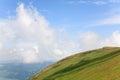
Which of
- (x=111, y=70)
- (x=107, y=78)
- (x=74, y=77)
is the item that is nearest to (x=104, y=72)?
(x=111, y=70)

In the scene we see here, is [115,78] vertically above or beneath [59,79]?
beneath

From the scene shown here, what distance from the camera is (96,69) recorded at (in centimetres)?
10988

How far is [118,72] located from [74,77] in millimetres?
28277

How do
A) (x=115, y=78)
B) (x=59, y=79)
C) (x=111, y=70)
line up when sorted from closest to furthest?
(x=115, y=78) < (x=111, y=70) < (x=59, y=79)

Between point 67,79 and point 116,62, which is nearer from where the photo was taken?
point 116,62

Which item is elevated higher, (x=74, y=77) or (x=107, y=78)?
(x=74, y=77)

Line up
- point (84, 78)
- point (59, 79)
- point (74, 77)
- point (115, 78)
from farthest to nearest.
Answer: point (59, 79) → point (74, 77) → point (84, 78) → point (115, 78)

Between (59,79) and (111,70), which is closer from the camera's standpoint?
(111,70)

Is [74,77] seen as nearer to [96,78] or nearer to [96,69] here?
[96,69]

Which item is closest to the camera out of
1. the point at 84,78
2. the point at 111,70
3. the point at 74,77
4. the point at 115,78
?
the point at 115,78

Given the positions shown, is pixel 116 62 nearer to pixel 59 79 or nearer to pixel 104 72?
pixel 104 72

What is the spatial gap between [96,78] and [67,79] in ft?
80.8

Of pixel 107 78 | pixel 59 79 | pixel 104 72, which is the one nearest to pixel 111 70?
pixel 104 72

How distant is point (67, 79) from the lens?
385 ft
